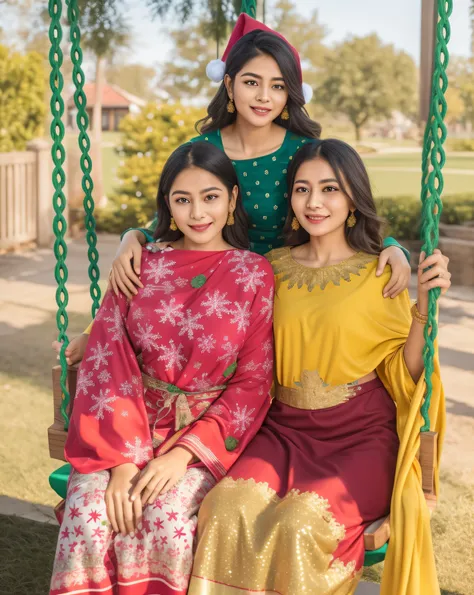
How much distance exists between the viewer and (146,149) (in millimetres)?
13273

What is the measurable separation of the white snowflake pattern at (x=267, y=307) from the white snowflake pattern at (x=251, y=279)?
0.14ft

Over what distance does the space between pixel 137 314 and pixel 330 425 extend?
68cm

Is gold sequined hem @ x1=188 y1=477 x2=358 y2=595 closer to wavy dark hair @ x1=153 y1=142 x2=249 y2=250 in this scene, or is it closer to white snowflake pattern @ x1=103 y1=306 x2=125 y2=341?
white snowflake pattern @ x1=103 y1=306 x2=125 y2=341

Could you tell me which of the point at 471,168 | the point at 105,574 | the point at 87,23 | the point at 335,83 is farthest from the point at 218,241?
the point at 335,83

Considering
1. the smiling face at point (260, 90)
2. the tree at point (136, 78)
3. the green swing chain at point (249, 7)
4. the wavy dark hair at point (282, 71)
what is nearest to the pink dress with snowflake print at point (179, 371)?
the smiling face at point (260, 90)

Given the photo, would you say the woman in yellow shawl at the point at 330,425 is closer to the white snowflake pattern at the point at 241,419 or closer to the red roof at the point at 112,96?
the white snowflake pattern at the point at 241,419

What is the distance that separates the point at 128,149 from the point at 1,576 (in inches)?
419

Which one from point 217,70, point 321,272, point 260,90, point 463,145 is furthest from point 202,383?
point 463,145

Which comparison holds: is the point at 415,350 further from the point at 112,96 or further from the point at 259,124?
the point at 112,96

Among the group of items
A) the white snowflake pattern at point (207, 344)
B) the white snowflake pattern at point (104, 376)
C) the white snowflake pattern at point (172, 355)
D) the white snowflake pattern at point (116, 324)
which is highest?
the white snowflake pattern at point (116, 324)

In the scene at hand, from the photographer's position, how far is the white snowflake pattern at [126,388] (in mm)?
2529

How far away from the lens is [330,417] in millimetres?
2564

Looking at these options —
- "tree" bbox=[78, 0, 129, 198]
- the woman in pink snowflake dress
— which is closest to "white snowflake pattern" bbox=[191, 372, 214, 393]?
the woman in pink snowflake dress

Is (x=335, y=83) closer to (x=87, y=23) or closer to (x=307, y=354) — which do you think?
(x=87, y=23)
